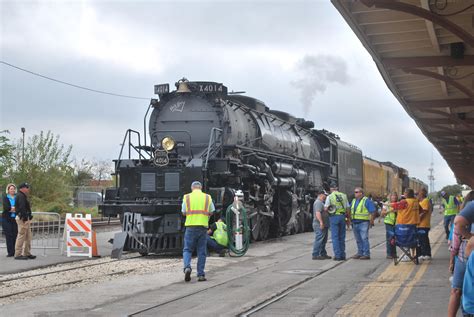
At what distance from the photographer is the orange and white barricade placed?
15.4 m

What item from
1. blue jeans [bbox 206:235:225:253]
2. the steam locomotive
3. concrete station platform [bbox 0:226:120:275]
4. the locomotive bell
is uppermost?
the locomotive bell

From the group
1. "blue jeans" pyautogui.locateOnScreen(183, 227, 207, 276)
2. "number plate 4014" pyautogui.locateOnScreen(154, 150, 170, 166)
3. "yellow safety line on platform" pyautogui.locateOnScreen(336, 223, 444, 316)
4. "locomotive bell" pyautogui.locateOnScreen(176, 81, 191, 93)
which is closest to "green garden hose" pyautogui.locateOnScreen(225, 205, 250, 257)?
"number plate 4014" pyautogui.locateOnScreen(154, 150, 170, 166)

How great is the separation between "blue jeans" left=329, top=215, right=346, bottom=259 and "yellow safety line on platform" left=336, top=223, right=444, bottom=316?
1853 mm

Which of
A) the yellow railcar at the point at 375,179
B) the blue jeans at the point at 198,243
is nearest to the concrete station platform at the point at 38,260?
the blue jeans at the point at 198,243

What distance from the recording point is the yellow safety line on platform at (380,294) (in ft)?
26.5

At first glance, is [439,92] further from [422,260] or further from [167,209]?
[167,209]

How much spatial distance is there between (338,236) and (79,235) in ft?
20.3

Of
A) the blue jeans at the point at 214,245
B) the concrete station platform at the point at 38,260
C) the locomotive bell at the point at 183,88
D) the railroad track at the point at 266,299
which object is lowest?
the railroad track at the point at 266,299

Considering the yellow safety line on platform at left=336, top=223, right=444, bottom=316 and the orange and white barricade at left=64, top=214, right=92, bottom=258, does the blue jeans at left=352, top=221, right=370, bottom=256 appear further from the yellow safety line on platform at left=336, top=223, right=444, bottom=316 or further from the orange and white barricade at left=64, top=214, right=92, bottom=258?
the orange and white barricade at left=64, top=214, right=92, bottom=258

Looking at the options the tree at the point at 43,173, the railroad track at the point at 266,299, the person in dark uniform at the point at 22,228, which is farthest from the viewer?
the tree at the point at 43,173

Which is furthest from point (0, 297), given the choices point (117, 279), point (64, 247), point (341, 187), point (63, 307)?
point (341, 187)

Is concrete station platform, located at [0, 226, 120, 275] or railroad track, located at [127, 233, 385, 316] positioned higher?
concrete station platform, located at [0, 226, 120, 275]

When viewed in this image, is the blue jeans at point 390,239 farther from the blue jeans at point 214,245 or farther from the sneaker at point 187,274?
the sneaker at point 187,274

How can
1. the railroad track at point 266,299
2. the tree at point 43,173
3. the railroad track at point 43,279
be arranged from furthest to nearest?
the tree at point 43,173, the railroad track at point 43,279, the railroad track at point 266,299
